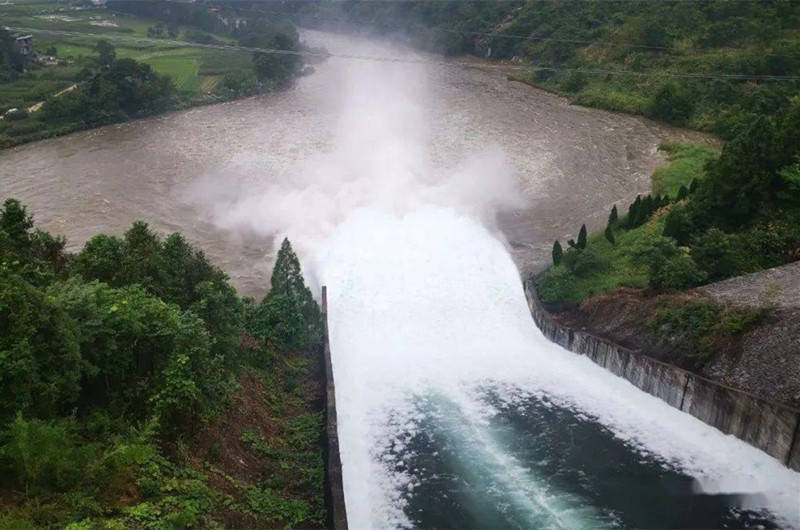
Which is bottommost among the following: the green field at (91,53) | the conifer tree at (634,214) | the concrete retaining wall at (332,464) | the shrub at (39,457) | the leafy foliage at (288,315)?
the concrete retaining wall at (332,464)

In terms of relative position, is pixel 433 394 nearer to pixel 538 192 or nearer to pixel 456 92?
pixel 538 192

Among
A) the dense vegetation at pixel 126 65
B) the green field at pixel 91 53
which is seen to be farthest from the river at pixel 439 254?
the green field at pixel 91 53

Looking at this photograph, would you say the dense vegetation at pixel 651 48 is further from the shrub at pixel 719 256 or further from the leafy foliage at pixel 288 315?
the leafy foliage at pixel 288 315

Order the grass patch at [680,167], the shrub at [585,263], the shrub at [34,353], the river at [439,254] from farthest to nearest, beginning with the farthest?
the grass patch at [680,167]
the shrub at [585,263]
the river at [439,254]
the shrub at [34,353]

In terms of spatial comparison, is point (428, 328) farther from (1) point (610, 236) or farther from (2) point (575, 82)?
(2) point (575, 82)

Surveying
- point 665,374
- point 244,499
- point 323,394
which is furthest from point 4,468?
point 665,374

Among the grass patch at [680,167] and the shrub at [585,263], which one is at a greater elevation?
the grass patch at [680,167]
